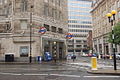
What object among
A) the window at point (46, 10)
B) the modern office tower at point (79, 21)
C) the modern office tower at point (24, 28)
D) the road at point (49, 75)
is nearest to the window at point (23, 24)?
the modern office tower at point (24, 28)

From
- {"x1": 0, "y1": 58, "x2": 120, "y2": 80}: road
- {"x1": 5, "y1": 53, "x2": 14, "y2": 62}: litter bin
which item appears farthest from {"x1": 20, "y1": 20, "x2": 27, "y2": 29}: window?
{"x1": 0, "y1": 58, "x2": 120, "y2": 80}: road

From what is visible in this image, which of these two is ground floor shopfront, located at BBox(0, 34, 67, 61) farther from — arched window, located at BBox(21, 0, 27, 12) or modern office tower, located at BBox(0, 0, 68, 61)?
arched window, located at BBox(21, 0, 27, 12)

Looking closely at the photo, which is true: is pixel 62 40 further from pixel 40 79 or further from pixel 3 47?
pixel 40 79

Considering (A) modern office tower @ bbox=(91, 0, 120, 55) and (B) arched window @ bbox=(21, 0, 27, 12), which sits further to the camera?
(A) modern office tower @ bbox=(91, 0, 120, 55)

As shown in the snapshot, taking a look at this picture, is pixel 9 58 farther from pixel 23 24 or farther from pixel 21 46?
pixel 23 24

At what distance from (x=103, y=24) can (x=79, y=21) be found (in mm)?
34375

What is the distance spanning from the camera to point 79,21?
351 feet

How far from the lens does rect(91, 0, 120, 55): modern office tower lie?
64.6 metres

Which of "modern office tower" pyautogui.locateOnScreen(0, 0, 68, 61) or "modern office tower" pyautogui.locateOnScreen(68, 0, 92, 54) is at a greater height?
"modern office tower" pyautogui.locateOnScreen(68, 0, 92, 54)

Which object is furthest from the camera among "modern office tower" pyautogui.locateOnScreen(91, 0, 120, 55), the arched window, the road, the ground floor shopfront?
"modern office tower" pyautogui.locateOnScreen(91, 0, 120, 55)

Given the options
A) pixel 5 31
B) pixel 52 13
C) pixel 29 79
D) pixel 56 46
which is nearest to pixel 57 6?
pixel 52 13

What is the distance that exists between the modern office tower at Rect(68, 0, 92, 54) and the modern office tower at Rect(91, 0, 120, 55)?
1935 centimetres

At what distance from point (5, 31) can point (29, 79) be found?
91.1ft

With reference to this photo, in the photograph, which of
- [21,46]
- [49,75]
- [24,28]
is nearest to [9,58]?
[21,46]
